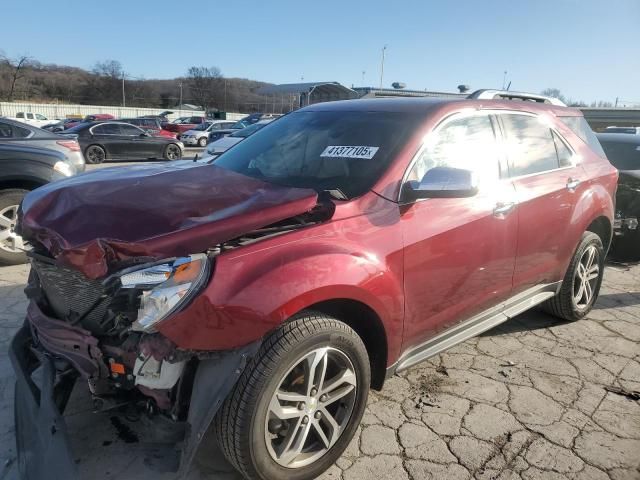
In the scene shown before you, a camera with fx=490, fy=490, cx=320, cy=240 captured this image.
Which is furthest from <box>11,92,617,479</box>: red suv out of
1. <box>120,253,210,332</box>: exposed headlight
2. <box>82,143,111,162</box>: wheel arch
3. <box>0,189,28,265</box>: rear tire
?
<box>82,143,111,162</box>: wheel arch

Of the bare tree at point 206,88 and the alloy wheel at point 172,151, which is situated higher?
the bare tree at point 206,88

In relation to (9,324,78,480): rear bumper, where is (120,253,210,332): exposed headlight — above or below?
above

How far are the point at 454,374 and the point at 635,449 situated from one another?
110 centimetres

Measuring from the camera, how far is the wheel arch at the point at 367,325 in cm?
236

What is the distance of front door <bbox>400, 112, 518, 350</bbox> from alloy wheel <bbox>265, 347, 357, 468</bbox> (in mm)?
498

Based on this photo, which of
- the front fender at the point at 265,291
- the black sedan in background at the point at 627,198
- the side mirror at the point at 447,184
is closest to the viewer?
the front fender at the point at 265,291

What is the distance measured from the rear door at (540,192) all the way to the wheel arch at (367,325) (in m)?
1.32

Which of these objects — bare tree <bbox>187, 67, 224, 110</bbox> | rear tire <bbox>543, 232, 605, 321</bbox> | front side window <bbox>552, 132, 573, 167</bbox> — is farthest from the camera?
bare tree <bbox>187, 67, 224, 110</bbox>

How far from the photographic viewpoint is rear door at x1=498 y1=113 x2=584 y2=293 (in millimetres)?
3344

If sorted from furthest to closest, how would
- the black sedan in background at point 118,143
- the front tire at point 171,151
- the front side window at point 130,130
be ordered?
the front tire at point 171,151 < the front side window at point 130,130 < the black sedan in background at point 118,143

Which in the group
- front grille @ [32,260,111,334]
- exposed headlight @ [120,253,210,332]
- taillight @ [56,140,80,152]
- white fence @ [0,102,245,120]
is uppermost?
white fence @ [0,102,245,120]

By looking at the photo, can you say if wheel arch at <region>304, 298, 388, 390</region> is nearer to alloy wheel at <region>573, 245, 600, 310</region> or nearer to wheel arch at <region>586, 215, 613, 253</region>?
alloy wheel at <region>573, 245, 600, 310</region>

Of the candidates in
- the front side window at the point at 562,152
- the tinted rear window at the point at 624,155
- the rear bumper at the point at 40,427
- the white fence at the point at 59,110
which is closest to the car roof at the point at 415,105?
the front side window at the point at 562,152

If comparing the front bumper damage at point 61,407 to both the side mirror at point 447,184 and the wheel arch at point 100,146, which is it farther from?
the wheel arch at point 100,146
